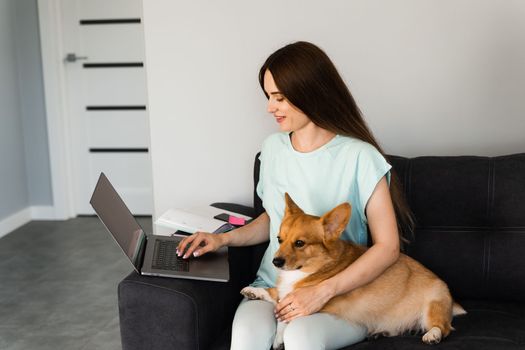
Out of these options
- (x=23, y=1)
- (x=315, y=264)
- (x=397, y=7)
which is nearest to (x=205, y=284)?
(x=315, y=264)

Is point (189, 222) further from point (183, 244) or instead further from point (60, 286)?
point (60, 286)

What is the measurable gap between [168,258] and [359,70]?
1052mm

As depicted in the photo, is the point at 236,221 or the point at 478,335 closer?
the point at 478,335

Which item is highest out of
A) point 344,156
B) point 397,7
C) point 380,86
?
point 397,7

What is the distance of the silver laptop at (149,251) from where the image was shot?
184 cm

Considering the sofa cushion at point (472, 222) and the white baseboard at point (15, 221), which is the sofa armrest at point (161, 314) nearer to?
the sofa cushion at point (472, 222)

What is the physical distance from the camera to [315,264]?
6.03 ft

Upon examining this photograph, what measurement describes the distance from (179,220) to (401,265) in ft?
2.46

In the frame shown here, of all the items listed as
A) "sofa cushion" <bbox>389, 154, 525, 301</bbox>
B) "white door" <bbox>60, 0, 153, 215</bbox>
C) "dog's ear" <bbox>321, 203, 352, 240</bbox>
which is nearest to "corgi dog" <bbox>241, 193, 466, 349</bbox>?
"dog's ear" <bbox>321, 203, 352, 240</bbox>

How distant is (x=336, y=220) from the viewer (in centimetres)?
178

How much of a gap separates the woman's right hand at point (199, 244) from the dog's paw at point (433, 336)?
67cm

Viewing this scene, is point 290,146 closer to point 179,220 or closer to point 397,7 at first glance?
point 179,220

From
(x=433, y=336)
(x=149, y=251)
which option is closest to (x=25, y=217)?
(x=149, y=251)

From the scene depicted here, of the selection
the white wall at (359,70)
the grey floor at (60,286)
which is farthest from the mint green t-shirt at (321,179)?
the grey floor at (60,286)
